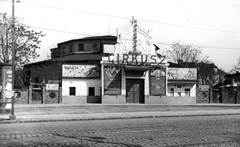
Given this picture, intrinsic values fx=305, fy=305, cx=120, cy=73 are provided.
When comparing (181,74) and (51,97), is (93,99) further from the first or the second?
(181,74)

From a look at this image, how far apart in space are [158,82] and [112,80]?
654cm

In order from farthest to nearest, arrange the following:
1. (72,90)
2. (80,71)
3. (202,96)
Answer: (202,96) < (80,71) < (72,90)

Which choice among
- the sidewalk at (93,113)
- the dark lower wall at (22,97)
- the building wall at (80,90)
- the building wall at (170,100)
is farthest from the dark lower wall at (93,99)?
the sidewalk at (93,113)

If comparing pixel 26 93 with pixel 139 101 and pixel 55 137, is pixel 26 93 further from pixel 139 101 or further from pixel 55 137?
pixel 55 137

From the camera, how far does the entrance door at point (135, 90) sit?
41.9 m

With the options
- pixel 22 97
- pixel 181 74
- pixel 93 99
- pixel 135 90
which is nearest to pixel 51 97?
pixel 22 97

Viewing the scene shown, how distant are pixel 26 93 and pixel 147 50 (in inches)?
682

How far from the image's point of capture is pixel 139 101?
42.1 metres

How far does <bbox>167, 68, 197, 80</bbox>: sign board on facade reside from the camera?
4588 centimetres

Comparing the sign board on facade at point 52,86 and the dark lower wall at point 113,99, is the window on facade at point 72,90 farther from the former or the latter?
the dark lower wall at point 113,99

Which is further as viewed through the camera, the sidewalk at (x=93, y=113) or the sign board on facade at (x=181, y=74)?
the sign board on facade at (x=181, y=74)

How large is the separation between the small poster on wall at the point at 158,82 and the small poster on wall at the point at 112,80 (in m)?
4.70

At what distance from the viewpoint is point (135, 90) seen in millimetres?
42125

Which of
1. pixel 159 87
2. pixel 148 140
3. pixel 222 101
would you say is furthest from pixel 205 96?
pixel 148 140
